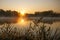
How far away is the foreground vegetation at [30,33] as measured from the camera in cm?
143

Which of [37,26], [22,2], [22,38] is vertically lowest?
[22,38]

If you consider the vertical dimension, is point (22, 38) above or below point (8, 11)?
below

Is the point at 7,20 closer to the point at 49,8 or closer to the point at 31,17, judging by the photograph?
the point at 31,17

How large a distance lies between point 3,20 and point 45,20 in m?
0.46

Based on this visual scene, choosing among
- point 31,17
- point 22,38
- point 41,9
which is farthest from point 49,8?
point 22,38

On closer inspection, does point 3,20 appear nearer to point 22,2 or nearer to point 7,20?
point 7,20

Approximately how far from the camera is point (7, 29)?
1439 mm

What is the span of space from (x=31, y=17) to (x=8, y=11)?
26 cm

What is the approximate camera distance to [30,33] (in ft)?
4.73

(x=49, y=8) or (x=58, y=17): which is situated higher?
(x=49, y=8)

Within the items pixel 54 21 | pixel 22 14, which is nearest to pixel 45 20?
pixel 54 21

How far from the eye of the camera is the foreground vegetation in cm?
143

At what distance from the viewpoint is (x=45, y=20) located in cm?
144

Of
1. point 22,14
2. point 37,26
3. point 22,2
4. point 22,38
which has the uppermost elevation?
point 22,2
